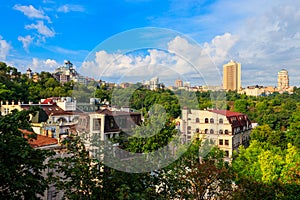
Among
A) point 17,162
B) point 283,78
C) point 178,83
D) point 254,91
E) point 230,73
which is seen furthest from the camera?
point 283,78

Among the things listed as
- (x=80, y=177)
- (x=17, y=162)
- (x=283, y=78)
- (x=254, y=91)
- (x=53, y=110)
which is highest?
(x=283, y=78)

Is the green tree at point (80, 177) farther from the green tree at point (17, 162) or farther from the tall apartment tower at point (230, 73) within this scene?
the tall apartment tower at point (230, 73)

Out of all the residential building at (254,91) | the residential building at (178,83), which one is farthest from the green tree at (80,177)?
the residential building at (254,91)

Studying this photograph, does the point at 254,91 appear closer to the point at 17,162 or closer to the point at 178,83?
the point at 178,83

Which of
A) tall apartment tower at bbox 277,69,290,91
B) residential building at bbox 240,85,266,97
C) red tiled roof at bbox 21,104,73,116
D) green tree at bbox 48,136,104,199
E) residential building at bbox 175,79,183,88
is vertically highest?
tall apartment tower at bbox 277,69,290,91

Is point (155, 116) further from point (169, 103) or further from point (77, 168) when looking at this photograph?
point (77, 168)

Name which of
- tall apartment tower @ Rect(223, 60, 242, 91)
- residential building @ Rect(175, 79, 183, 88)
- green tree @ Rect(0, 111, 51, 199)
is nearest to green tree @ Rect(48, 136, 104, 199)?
green tree @ Rect(0, 111, 51, 199)

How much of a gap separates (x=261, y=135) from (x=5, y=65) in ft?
126

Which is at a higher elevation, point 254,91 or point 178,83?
point 254,91

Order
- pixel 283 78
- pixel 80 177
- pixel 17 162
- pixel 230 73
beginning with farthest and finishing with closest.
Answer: pixel 283 78, pixel 230 73, pixel 80 177, pixel 17 162

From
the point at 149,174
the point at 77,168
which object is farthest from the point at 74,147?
the point at 149,174

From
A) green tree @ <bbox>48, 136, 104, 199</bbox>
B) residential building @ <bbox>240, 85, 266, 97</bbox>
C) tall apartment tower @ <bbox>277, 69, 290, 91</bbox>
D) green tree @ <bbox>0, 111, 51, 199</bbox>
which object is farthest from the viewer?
tall apartment tower @ <bbox>277, 69, 290, 91</bbox>

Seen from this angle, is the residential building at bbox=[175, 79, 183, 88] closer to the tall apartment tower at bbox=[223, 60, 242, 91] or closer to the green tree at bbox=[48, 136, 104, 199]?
the green tree at bbox=[48, 136, 104, 199]

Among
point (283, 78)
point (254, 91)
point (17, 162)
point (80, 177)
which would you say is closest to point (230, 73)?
point (80, 177)
